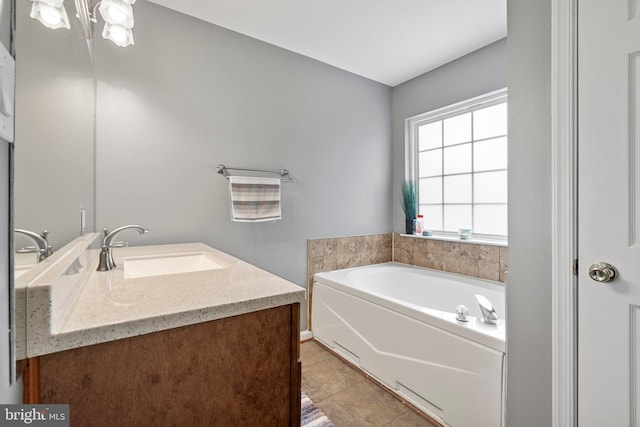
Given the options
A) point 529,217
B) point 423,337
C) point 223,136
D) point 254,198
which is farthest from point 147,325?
point 223,136

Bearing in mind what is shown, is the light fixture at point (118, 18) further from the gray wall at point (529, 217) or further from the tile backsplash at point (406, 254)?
the tile backsplash at point (406, 254)

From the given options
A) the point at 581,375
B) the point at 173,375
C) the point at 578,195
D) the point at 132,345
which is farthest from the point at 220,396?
the point at 578,195

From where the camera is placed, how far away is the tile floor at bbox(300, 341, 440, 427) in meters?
1.58

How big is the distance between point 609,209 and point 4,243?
1.51 meters

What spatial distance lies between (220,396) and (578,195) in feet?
4.24

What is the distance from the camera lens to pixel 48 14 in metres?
0.66

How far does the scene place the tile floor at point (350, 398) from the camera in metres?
1.58

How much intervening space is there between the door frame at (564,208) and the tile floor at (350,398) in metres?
0.79

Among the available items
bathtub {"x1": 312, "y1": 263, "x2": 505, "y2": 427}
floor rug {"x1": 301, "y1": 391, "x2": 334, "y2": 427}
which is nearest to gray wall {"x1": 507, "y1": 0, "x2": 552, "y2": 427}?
bathtub {"x1": 312, "y1": 263, "x2": 505, "y2": 427}

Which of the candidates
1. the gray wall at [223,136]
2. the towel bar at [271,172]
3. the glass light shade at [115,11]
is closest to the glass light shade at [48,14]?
the glass light shade at [115,11]

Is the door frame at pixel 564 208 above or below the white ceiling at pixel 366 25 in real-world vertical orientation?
below

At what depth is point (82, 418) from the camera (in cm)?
58

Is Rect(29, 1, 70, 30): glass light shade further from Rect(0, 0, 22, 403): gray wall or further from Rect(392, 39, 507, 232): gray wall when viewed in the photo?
Rect(392, 39, 507, 232): gray wall

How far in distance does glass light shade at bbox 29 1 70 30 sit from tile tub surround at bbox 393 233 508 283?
265 centimetres
